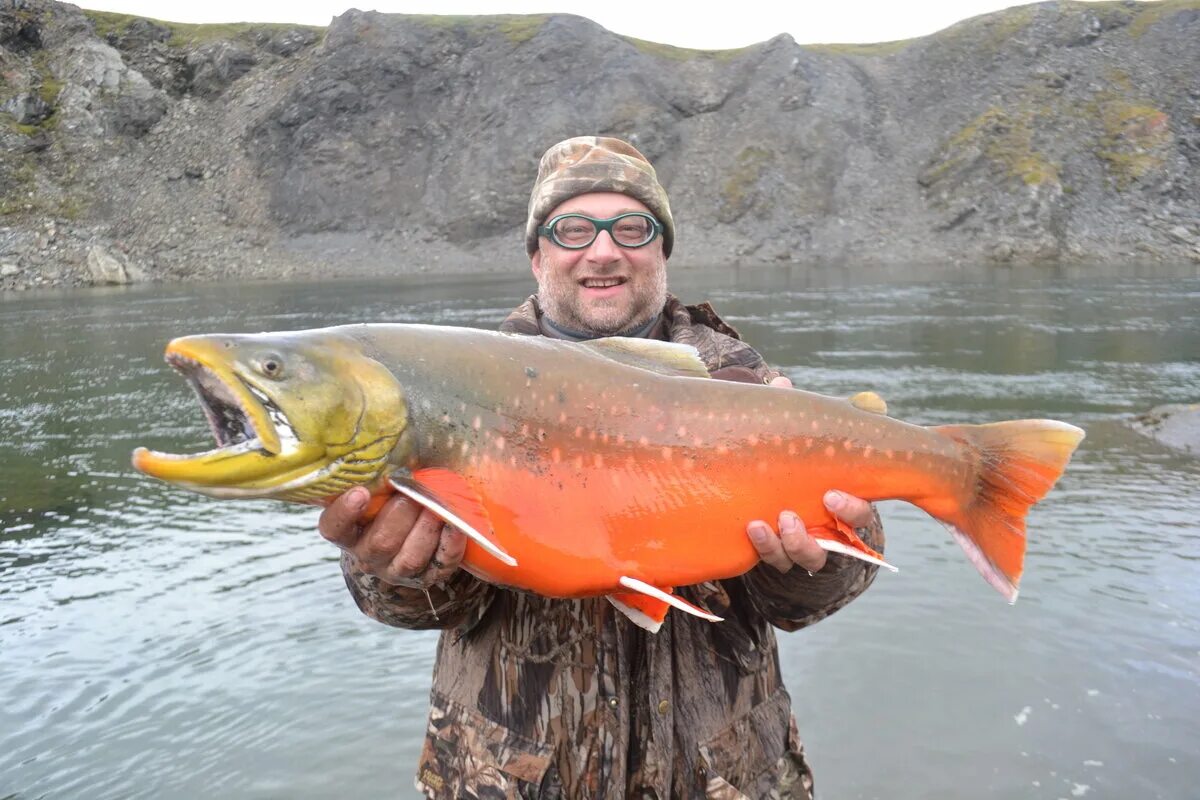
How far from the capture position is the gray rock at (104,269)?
5841cm

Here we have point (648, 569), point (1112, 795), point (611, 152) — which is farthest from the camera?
point (1112, 795)

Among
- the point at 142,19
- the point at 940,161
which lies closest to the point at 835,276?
the point at 940,161

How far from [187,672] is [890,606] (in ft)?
23.5

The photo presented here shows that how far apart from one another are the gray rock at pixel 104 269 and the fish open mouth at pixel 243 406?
65908 millimetres

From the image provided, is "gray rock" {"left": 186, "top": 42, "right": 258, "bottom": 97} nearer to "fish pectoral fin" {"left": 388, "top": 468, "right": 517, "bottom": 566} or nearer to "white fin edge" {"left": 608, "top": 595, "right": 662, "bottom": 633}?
"fish pectoral fin" {"left": 388, "top": 468, "right": 517, "bottom": 566}

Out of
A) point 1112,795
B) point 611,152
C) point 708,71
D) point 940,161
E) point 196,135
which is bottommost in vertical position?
point 1112,795

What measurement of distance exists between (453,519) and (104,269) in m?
66.6

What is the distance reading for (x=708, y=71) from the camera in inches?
3100

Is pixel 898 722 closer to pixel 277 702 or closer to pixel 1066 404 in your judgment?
pixel 277 702

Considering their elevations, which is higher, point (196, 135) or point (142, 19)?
point (142, 19)

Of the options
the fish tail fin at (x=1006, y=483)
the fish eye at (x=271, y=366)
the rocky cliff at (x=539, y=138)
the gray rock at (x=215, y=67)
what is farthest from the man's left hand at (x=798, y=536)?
the gray rock at (x=215, y=67)

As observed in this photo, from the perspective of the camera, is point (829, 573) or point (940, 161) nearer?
point (829, 573)

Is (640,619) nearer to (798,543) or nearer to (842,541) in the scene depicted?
(798,543)

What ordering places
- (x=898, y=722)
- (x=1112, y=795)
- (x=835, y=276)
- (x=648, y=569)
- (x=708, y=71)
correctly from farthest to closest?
(x=708, y=71) → (x=835, y=276) → (x=898, y=722) → (x=1112, y=795) → (x=648, y=569)
